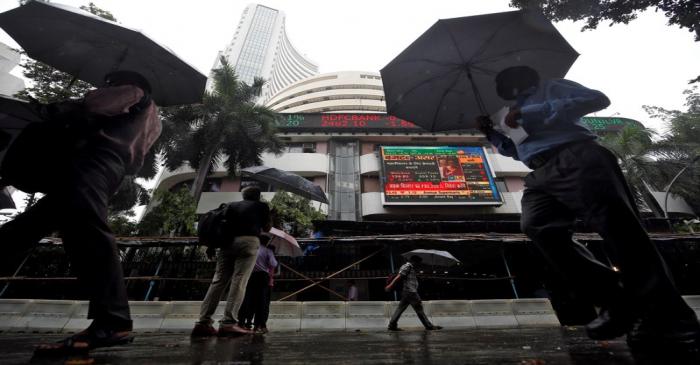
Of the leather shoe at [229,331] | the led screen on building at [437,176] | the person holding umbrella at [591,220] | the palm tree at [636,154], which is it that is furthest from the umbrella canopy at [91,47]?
the palm tree at [636,154]

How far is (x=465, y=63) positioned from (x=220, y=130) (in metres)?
13.9

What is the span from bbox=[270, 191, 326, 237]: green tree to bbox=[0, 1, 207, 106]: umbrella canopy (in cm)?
955

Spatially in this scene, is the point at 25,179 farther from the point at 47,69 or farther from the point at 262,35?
the point at 262,35

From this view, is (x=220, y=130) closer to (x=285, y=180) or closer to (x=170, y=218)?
(x=170, y=218)

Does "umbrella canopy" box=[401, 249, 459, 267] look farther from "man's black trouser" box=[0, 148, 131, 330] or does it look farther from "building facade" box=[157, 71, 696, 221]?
"building facade" box=[157, 71, 696, 221]

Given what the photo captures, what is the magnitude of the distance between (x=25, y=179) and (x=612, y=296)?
3.22 metres

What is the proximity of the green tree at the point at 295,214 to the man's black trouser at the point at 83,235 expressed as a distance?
35.7ft

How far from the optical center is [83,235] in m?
1.62

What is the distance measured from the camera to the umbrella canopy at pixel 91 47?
9.57ft

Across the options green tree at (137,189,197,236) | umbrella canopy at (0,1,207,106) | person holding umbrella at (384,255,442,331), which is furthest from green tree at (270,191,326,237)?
umbrella canopy at (0,1,207,106)

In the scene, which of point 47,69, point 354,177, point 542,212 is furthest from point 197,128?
point 542,212

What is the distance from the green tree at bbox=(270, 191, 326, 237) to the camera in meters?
13.1

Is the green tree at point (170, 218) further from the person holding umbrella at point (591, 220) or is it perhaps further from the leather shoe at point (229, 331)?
the person holding umbrella at point (591, 220)

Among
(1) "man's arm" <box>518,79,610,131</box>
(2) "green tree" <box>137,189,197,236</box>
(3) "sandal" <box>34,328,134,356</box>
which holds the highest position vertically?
(2) "green tree" <box>137,189,197,236</box>
